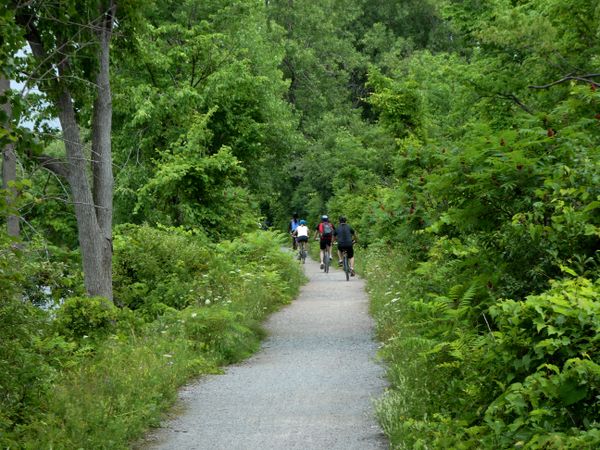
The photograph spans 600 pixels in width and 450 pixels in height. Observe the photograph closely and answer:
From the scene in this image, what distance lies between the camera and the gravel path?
7.64 meters

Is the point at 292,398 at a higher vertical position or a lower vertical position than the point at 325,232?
lower

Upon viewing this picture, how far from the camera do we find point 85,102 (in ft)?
44.5

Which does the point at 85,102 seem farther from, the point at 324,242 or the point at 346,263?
the point at 324,242

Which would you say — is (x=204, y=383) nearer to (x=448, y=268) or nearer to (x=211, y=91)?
(x=448, y=268)

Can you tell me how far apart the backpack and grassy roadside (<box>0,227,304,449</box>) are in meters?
2.79

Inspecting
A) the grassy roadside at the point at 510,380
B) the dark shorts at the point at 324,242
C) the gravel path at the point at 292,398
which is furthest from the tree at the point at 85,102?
the dark shorts at the point at 324,242

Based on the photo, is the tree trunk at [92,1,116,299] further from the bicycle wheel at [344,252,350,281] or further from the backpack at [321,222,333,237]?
the backpack at [321,222,333,237]

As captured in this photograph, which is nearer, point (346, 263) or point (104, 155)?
point (104, 155)

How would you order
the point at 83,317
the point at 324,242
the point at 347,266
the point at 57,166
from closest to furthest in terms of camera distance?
the point at 83,317, the point at 57,166, the point at 347,266, the point at 324,242

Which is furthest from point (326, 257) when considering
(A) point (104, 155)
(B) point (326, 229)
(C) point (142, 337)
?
(C) point (142, 337)

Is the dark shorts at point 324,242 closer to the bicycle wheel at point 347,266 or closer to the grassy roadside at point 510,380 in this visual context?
the bicycle wheel at point 347,266

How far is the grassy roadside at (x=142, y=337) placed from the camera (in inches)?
276

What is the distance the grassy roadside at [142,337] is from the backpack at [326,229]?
9.15 feet

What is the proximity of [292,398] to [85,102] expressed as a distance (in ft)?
22.0
